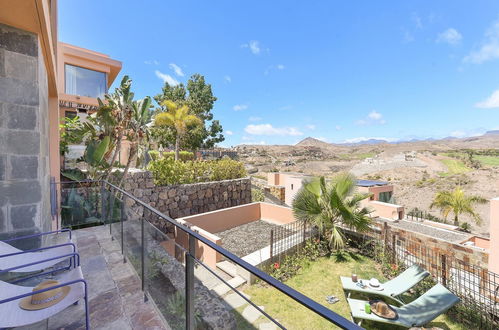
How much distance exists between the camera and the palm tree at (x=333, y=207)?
764 cm

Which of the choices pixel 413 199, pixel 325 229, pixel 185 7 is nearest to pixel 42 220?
pixel 325 229

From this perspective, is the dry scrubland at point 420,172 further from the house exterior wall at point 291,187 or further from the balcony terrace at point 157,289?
the balcony terrace at point 157,289

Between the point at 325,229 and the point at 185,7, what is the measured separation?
13699mm

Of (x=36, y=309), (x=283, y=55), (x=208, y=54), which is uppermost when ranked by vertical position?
(x=283, y=55)

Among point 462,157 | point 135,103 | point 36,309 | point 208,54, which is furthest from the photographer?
point 462,157

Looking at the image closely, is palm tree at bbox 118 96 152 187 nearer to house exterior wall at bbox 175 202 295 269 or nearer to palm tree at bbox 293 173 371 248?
house exterior wall at bbox 175 202 295 269

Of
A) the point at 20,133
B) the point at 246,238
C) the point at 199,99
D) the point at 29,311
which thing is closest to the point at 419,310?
the point at 246,238

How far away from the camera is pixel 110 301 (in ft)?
7.60

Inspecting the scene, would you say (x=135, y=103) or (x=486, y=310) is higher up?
(x=135, y=103)

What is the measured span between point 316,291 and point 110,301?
17.6ft

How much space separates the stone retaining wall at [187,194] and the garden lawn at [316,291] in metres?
5.80

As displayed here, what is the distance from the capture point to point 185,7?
12.1m

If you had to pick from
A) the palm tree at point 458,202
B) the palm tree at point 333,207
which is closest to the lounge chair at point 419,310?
the palm tree at point 333,207

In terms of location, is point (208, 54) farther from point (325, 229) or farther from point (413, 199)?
point (413, 199)
